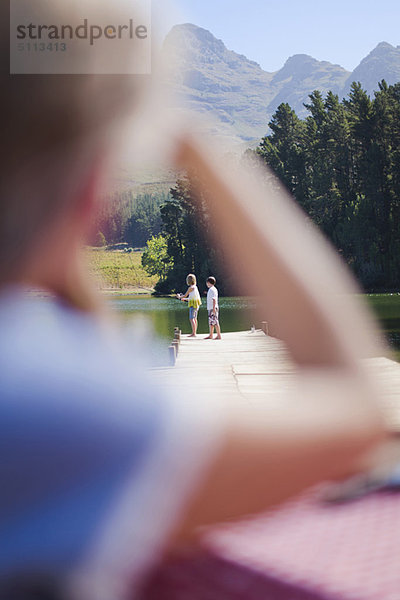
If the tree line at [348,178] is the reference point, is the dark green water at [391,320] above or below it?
below

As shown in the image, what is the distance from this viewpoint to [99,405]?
2.41 feet

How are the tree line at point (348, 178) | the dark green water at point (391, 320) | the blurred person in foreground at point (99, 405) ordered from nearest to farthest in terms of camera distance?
1. the blurred person in foreground at point (99, 405)
2. the dark green water at point (391, 320)
3. the tree line at point (348, 178)

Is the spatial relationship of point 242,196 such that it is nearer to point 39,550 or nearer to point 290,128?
point 39,550

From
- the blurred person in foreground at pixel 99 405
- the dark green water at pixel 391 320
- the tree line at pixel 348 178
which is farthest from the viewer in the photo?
the tree line at pixel 348 178

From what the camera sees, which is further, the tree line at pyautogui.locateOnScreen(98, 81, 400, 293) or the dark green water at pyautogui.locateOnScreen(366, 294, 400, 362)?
the tree line at pyautogui.locateOnScreen(98, 81, 400, 293)

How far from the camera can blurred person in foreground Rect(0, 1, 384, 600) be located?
0.62 meters

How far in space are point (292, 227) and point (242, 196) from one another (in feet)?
0.33

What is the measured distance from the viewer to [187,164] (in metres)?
0.74

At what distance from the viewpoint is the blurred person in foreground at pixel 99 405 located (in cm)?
62

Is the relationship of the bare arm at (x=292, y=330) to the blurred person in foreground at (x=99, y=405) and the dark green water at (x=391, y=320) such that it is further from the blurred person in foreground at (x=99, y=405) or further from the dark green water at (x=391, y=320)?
the dark green water at (x=391, y=320)

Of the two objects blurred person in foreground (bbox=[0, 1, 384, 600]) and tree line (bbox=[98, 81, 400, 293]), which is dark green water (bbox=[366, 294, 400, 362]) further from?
blurred person in foreground (bbox=[0, 1, 384, 600])

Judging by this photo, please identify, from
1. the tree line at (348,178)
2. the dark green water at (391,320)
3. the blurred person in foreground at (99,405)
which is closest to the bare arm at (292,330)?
the blurred person in foreground at (99,405)

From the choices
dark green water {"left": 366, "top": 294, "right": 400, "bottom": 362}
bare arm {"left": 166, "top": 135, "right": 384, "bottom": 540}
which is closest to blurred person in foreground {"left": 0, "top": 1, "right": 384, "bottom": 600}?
bare arm {"left": 166, "top": 135, "right": 384, "bottom": 540}

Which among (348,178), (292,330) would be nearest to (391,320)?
(292,330)
